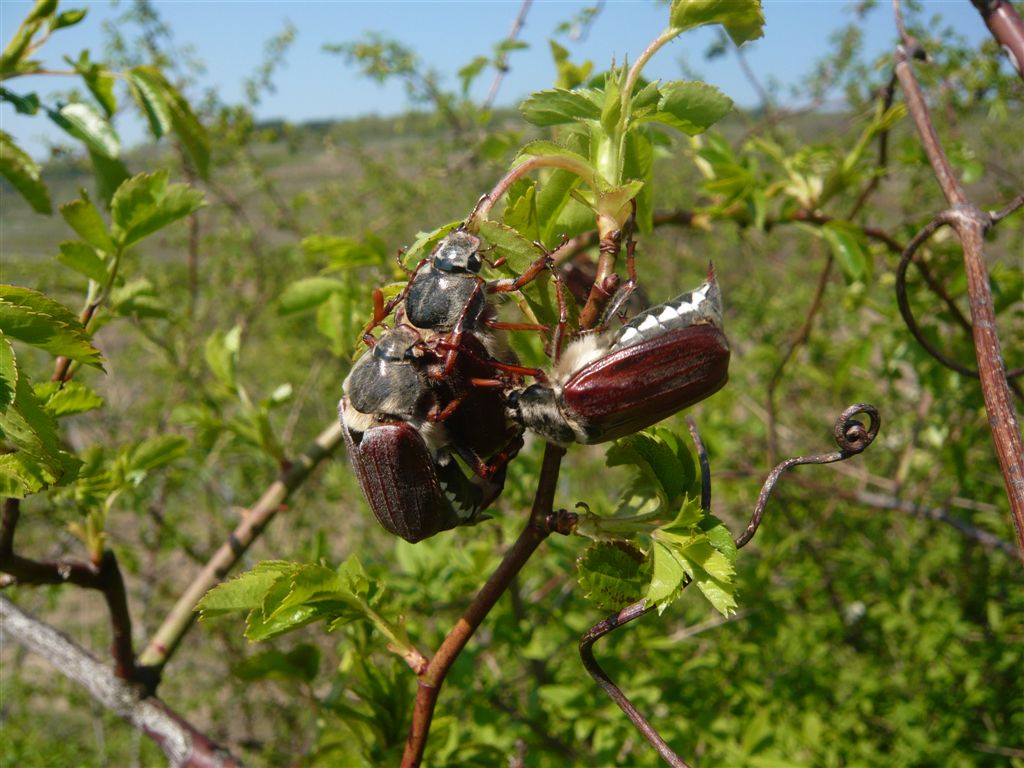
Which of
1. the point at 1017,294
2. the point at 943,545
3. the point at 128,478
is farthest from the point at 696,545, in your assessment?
the point at 943,545

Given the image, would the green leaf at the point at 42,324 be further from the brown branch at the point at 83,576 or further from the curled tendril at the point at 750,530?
the curled tendril at the point at 750,530

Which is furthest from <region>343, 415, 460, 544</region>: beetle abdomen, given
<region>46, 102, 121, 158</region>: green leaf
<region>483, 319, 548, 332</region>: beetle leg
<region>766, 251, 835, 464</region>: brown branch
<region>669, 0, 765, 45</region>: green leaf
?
<region>766, 251, 835, 464</region>: brown branch

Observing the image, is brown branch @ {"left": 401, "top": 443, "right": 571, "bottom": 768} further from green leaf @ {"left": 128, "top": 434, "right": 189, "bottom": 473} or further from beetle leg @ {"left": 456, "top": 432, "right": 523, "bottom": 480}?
green leaf @ {"left": 128, "top": 434, "right": 189, "bottom": 473}

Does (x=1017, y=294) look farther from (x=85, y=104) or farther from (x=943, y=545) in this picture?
(x=85, y=104)

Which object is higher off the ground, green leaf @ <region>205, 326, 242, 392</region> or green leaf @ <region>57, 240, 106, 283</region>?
green leaf @ <region>57, 240, 106, 283</region>

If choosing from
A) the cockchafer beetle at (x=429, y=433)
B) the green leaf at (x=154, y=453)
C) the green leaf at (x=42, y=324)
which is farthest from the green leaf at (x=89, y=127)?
the cockchafer beetle at (x=429, y=433)

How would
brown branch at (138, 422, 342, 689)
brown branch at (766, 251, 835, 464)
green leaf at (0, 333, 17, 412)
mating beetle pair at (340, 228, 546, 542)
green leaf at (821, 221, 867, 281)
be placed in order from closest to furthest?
green leaf at (0, 333, 17, 412), mating beetle pair at (340, 228, 546, 542), brown branch at (138, 422, 342, 689), green leaf at (821, 221, 867, 281), brown branch at (766, 251, 835, 464)

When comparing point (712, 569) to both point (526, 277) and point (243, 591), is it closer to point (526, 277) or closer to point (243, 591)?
point (526, 277)
